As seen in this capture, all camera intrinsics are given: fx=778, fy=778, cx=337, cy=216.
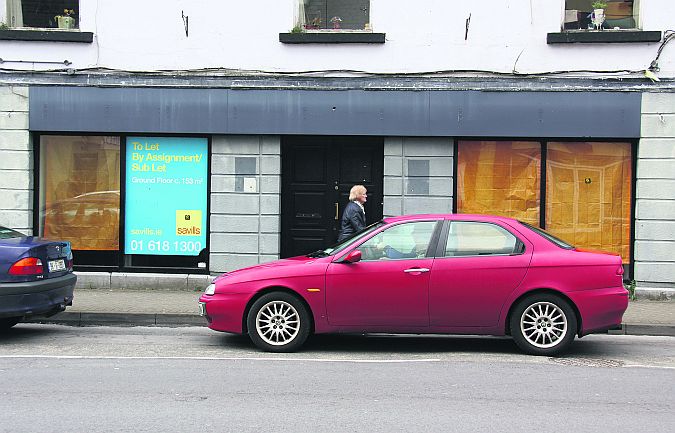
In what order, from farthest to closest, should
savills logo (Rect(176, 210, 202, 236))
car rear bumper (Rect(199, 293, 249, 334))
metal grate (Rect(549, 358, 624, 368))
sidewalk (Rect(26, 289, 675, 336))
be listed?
savills logo (Rect(176, 210, 202, 236)), sidewalk (Rect(26, 289, 675, 336)), car rear bumper (Rect(199, 293, 249, 334)), metal grate (Rect(549, 358, 624, 368))

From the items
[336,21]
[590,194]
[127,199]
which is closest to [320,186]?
[336,21]

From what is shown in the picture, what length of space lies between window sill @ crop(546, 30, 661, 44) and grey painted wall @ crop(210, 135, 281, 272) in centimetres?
520

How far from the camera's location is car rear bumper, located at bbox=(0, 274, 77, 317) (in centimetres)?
855

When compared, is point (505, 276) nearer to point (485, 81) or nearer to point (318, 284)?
point (318, 284)

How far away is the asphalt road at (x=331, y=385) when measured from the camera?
227 inches

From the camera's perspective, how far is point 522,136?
12.8 metres

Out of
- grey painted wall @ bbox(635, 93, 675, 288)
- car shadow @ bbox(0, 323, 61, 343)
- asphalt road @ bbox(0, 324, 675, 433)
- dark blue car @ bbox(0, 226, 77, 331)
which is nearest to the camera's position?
asphalt road @ bbox(0, 324, 675, 433)

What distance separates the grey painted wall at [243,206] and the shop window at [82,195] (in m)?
1.81

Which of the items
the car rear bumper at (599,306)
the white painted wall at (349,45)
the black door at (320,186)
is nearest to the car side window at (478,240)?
the car rear bumper at (599,306)

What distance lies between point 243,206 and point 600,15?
22.3ft

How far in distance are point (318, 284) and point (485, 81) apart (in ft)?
19.8

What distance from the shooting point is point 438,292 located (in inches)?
327


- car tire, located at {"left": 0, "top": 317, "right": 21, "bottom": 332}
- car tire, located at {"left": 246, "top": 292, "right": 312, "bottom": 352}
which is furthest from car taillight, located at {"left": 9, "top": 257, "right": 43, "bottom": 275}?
car tire, located at {"left": 246, "top": 292, "right": 312, "bottom": 352}

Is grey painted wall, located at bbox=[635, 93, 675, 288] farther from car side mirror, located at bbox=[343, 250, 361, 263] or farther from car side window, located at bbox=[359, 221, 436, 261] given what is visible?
car side mirror, located at bbox=[343, 250, 361, 263]
